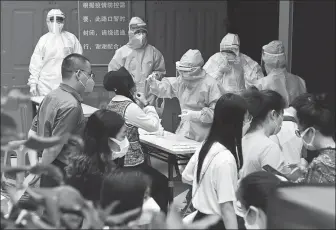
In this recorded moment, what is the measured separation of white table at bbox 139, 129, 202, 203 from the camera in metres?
4.78

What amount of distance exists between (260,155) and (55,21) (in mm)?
4915

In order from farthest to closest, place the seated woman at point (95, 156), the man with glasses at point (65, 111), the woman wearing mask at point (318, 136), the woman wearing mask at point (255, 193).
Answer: the man with glasses at point (65, 111) < the seated woman at point (95, 156) < the woman wearing mask at point (318, 136) < the woman wearing mask at point (255, 193)

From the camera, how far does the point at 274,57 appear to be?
6062 mm

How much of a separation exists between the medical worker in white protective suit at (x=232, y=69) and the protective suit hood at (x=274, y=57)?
1.27ft

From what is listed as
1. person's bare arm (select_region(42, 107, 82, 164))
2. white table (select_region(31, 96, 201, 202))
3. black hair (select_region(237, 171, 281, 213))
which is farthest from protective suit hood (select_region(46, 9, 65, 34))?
black hair (select_region(237, 171, 281, 213))

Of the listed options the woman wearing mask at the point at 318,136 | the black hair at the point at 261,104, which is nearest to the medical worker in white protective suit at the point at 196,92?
the black hair at the point at 261,104

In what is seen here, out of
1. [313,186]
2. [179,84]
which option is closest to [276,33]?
[179,84]

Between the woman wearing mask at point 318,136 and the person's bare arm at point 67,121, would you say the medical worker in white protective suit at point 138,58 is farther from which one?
the woman wearing mask at point 318,136

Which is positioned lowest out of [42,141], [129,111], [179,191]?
[179,191]

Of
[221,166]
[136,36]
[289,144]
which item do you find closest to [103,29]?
[136,36]

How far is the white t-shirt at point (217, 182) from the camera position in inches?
102

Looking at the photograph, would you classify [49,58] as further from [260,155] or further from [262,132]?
[260,155]

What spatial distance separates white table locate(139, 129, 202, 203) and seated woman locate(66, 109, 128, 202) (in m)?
1.60

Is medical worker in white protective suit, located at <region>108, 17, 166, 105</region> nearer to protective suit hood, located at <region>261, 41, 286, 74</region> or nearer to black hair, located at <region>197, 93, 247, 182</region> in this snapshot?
protective suit hood, located at <region>261, 41, 286, 74</region>
